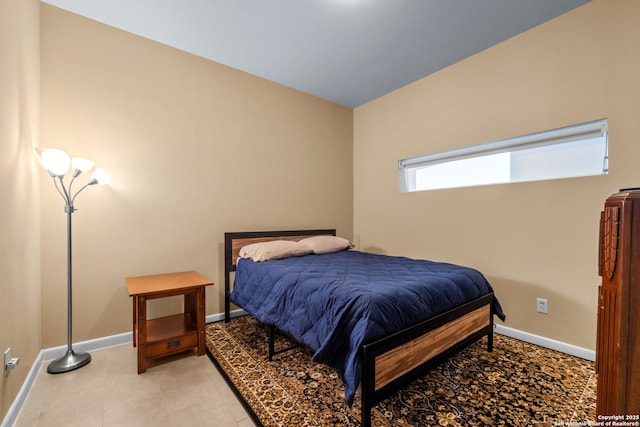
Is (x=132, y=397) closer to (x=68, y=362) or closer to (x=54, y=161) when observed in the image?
(x=68, y=362)

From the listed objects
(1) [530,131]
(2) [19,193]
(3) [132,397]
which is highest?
(1) [530,131]

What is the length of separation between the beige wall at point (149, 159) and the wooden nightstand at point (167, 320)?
0.33 m

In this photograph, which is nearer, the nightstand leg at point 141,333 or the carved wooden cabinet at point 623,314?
the carved wooden cabinet at point 623,314

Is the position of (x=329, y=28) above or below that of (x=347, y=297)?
above

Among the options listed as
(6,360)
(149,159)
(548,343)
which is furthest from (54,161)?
(548,343)

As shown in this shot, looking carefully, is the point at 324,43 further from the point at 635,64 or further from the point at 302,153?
the point at 635,64

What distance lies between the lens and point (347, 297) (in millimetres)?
1602

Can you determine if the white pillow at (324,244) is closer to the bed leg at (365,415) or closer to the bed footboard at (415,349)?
the bed footboard at (415,349)

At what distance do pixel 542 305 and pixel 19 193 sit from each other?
3951 mm

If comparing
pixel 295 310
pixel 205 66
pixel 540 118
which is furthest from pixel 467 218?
pixel 205 66

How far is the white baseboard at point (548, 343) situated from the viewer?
2.19 meters

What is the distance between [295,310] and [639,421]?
62.2 inches

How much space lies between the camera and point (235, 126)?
10.4ft

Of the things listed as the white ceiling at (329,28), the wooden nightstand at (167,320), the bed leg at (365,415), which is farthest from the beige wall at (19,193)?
the bed leg at (365,415)
